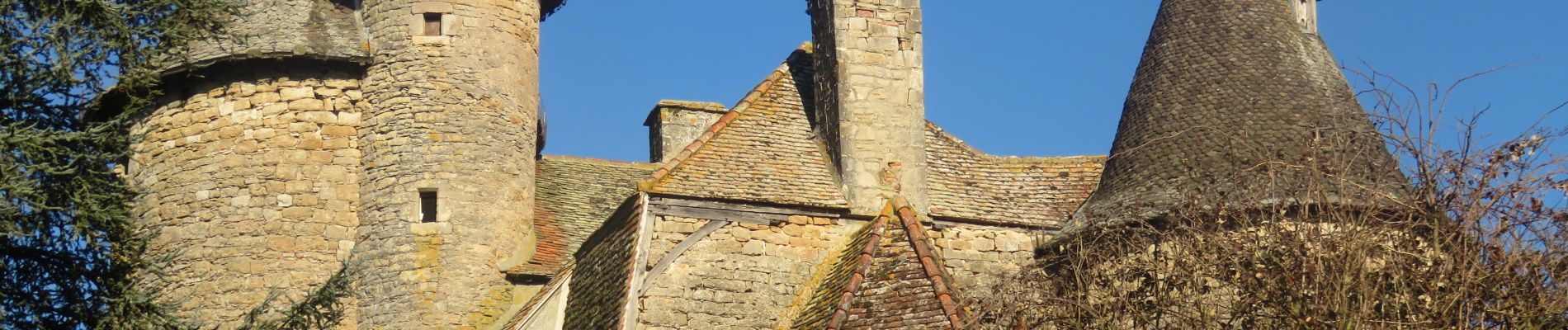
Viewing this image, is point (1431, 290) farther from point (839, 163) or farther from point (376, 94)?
point (376, 94)

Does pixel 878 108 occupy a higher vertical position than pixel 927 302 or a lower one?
higher

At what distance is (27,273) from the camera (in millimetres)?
15086

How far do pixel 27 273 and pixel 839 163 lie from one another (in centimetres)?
597

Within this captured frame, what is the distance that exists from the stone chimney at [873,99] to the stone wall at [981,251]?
35 centimetres

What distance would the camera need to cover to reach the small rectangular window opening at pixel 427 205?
751 inches

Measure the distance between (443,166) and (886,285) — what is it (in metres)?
4.62

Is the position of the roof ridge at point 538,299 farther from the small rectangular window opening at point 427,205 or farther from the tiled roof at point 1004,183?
the tiled roof at point 1004,183

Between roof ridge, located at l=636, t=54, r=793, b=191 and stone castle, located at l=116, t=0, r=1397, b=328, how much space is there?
0.09 feet

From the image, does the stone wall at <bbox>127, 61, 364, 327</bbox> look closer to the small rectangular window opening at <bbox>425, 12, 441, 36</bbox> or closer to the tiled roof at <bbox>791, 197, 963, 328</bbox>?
the small rectangular window opening at <bbox>425, 12, 441, 36</bbox>

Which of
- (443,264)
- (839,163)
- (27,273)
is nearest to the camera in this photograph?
(27,273)

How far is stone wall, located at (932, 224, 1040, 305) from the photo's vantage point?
17.4 metres

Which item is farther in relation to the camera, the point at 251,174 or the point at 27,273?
the point at 251,174

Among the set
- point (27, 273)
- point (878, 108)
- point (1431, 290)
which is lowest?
point (1431, 290)

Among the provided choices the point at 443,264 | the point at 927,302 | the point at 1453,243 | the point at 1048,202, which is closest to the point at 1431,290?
the point at 1453,243
